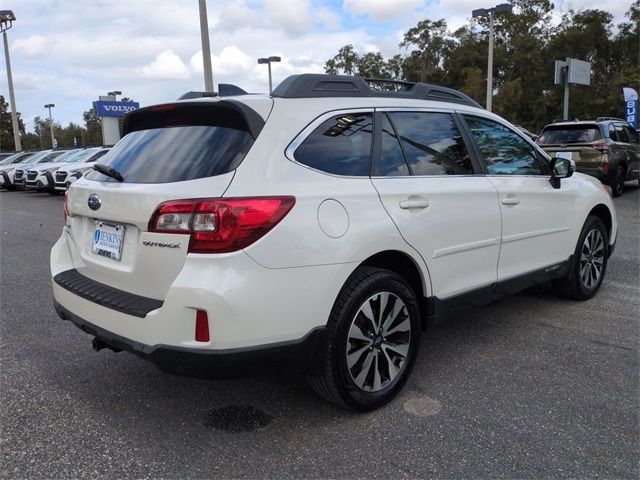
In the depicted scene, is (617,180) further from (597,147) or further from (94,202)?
(94,202)

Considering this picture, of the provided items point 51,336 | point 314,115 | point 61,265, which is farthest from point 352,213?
point 51,336

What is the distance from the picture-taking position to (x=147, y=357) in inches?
101

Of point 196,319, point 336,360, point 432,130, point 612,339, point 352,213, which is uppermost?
point 432,130

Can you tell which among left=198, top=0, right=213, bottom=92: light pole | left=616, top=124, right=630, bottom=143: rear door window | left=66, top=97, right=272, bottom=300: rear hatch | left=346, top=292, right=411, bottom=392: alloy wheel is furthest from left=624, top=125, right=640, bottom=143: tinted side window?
left=66, top=97, right=272, bottom=300: rear hatch

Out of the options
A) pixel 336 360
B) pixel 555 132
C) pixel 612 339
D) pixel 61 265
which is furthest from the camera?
pixel 555 132

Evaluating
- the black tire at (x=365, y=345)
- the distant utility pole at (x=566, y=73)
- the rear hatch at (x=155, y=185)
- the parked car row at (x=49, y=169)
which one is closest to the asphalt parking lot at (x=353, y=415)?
the black tire at (x=365, y=345)

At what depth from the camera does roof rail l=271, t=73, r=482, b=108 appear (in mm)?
2969

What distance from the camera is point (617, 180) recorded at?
12180 mm

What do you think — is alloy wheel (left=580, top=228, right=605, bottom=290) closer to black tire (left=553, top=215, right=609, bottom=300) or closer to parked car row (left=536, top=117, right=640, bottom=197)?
black tire (left=553, top=215, right=609, bottom=300)

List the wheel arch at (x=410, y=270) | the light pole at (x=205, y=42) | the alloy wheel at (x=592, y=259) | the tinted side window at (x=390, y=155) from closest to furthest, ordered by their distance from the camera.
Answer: the wheel arch at (x=410, y=270)
the tinted side window at (x=390, y=155)
the alloy wheel at (x=592, y=259)
the light pole at (x=205, y=42)

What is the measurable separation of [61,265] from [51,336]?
1201 mm

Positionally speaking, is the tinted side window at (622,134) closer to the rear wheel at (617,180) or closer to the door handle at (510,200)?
the rear wheel at (617,180)

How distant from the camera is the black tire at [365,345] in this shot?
2.77m

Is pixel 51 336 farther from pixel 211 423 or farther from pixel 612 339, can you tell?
pixel 612 339
